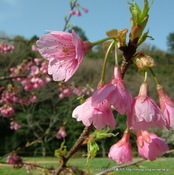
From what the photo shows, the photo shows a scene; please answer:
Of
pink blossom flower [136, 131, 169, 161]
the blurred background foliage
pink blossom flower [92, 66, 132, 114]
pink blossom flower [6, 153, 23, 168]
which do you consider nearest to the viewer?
pink blossom flower [92, 66, 132, 114]

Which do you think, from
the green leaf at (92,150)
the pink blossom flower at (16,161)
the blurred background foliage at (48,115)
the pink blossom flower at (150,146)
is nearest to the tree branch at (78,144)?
the green leaf at (92,150)

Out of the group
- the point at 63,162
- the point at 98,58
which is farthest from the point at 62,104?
the point at 63,162

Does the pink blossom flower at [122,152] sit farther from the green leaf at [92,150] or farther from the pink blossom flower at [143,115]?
the pink blossom flower at [143,115]

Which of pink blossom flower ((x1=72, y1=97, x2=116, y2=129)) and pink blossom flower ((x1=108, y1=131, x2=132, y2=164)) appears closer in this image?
pink blossom flower ((x1=72, y1=97, x2=116, y2=129))

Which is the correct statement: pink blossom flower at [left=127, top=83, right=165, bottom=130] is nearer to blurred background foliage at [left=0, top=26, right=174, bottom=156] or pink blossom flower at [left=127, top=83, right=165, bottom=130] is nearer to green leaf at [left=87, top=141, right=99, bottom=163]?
green leaf at [left=87, top=141, right=99, bottom=163]

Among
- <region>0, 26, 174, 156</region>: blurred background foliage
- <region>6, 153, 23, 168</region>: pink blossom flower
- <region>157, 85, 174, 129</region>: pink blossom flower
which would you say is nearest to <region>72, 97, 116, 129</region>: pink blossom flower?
<region>157, 85, 174, 129</region>: pink blossom flower

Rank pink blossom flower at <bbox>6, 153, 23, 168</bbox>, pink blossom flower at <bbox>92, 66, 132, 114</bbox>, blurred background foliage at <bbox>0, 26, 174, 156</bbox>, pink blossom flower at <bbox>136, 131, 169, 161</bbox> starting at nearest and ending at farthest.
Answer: pink blossom flower at <bbox>92, 66, 132, 114</bbox>, pink blossom flower at <bbox>136, 131, 169, 161</bbox>, pink blossom flower at <bbox>6, 153, 23, 168</bbox>, blurred background foliage at <bbox>0, 26, 174, 156</bbox>

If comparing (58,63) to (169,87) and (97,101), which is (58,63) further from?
(169,87)
